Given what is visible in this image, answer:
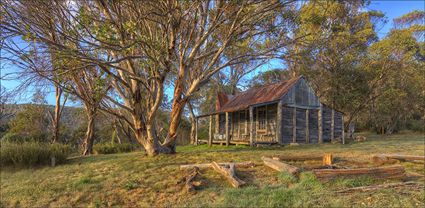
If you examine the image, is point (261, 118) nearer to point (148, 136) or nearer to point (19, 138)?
point (148, 136)

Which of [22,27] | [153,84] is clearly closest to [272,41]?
[153,84]

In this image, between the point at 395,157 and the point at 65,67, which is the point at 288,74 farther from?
the point at 65,67

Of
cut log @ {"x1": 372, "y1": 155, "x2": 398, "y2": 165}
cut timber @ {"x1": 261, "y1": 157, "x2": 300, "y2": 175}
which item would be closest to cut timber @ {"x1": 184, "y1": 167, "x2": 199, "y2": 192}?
cut timber @ {"x1": 261, "y1": 157, "x2": 300, "y2": 175}

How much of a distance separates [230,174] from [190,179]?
0.93 metres

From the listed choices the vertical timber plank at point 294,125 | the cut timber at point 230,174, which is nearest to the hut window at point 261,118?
the vertical timber plank at point 294,125

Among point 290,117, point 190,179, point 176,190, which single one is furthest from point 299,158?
point 290,117

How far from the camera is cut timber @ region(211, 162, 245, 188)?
20.0 ft

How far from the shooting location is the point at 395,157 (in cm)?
855

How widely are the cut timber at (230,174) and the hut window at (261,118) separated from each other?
41.4 ft

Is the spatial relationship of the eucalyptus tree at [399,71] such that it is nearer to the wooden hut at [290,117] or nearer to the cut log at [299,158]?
the wooden hut at [290,117]

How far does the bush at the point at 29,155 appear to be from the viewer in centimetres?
986

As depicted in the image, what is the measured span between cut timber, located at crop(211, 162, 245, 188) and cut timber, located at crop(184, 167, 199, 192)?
559 millimetres

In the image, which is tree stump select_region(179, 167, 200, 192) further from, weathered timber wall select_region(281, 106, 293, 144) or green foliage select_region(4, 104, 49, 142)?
green foliage select_region(4, 104, 49, 142)

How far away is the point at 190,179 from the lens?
254 inches
